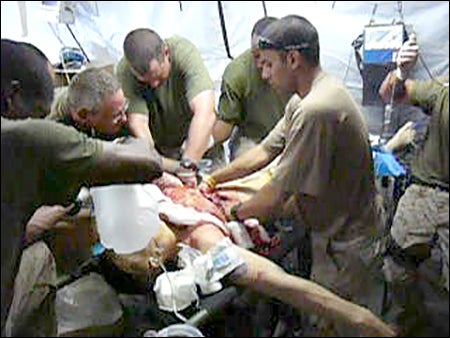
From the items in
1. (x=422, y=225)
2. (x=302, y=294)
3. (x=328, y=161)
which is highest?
(x=328, y=161)

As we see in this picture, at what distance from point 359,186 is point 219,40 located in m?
0.32

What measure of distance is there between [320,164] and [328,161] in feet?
0.04

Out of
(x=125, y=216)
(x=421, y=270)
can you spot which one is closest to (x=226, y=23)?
(x=125, y=216)

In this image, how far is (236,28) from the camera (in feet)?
3.33

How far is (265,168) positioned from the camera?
1.05 metres

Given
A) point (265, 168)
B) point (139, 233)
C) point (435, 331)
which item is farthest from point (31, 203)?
point (435, 331)

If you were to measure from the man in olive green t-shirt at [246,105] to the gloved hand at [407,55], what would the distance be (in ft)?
0.61

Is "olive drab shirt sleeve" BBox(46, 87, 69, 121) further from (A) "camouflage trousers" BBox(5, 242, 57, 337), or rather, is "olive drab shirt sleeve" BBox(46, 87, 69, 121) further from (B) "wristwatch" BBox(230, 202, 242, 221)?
(B) "wristwatch" BBox(230, 202, 242, 221)

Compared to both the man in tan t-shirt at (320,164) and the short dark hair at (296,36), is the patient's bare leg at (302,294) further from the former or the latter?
the short dark hair at (296,36)

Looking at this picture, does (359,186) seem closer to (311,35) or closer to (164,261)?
(311,35)

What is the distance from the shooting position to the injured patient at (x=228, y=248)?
102cm

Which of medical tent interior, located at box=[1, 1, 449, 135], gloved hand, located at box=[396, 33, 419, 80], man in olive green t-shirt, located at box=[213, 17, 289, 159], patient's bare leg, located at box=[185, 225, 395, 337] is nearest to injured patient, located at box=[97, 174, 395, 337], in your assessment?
patient's bare leg, located at box=[185, 225, 395, 337]

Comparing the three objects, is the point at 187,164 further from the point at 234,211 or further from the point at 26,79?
the point at 26,79

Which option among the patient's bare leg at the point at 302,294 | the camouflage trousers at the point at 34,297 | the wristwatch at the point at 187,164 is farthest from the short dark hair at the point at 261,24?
the camouflage trousers at the point at 34,297
